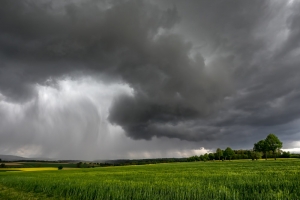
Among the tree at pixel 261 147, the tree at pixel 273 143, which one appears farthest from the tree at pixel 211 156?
the tree at pixel 273 143

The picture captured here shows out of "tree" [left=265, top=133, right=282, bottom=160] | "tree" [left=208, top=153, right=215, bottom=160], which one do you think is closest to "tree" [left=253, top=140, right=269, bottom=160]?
"tree" [left=265, top=133, right=282, bottom=160]

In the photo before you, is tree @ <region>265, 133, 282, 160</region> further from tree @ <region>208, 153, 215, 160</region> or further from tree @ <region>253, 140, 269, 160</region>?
tree @ <region>208, 153, 215, 160</region>

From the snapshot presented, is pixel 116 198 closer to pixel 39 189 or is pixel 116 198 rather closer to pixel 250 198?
pixel 250 198

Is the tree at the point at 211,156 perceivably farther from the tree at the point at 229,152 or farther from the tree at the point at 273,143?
the tree at the point at 273,143

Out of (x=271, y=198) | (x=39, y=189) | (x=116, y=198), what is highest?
(x=271, y=198)

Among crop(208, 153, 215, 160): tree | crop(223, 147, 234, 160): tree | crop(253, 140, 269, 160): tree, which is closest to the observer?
crop(253, 140, 269, 160): tree

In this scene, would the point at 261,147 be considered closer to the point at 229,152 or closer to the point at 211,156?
the point at 229,152

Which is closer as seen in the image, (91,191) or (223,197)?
(223,197)

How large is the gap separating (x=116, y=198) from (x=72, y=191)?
809 cm

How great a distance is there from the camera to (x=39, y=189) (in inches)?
930

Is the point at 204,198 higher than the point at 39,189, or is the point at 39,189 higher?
the point at 204,198

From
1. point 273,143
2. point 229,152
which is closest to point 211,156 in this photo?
point 229,152

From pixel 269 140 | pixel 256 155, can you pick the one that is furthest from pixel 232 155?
pixel 269 140

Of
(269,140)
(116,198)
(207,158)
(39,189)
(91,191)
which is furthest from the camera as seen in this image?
(207,158)
